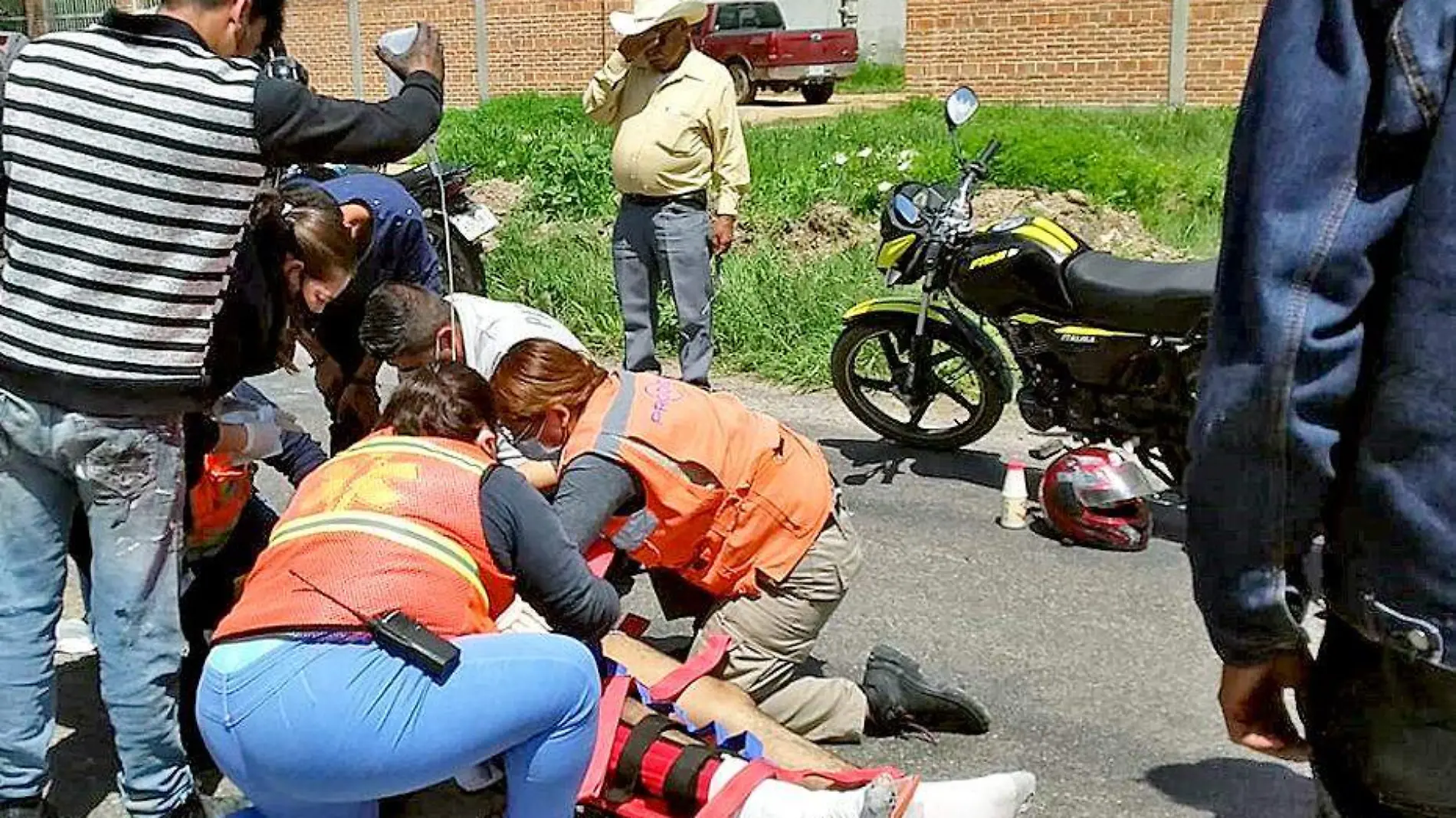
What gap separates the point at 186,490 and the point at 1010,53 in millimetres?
16484

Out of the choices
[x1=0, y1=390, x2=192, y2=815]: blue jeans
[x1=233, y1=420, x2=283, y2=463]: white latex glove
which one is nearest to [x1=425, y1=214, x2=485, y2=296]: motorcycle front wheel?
[x1=233, y1=420, x2=283, y2=463]: white latex glove

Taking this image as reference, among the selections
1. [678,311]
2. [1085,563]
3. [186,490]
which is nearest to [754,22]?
[678,311]

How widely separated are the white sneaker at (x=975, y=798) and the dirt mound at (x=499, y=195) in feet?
27.9

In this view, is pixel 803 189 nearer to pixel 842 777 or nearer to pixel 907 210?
pixel 907 210

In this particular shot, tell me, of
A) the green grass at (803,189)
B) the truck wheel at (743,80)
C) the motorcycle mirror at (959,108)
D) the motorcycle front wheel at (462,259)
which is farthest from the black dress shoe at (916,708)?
the truck wheel at (743,80)

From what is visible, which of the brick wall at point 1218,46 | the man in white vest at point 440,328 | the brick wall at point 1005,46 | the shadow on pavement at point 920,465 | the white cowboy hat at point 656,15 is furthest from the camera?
the brick wall at point 1005,46

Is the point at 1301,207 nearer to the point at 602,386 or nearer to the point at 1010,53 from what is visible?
the point at 602,386

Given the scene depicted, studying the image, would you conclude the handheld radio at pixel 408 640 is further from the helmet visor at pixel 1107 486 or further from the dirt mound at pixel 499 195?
the dirt mound at pixel 499 195

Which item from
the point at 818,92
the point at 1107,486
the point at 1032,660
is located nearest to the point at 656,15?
the point at 1107,486

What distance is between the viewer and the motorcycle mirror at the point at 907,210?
589cm

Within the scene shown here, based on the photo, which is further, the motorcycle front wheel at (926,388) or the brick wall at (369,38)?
the brick wall at (369,38)

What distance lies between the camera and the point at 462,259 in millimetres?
8562

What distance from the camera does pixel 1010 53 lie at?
18406 millimetres

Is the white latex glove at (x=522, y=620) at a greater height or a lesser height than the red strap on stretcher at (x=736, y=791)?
greater
